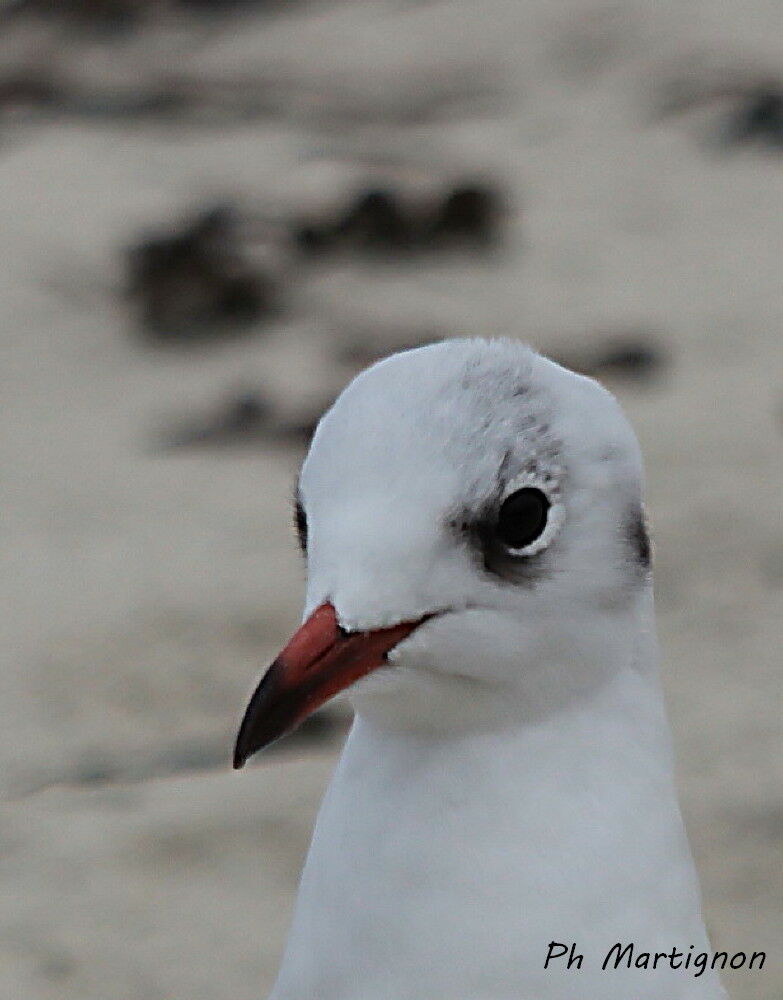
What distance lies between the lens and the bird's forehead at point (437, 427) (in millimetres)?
2250

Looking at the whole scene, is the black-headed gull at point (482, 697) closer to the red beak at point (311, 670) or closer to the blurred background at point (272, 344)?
the red beak at point (311, 670)

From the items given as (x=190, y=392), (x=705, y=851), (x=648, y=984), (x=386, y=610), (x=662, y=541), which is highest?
(x=190, y=392)

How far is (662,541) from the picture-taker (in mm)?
5211

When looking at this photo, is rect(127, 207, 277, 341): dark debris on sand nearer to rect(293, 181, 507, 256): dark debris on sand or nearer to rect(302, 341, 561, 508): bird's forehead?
rect(293, 181, 507, 256): dark debris on sand

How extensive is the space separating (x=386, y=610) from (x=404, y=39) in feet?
18.8

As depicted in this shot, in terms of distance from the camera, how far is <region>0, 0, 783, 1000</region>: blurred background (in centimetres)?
427

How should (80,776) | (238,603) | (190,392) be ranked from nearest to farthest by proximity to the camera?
(80,776) < (238,603) < (190,392)

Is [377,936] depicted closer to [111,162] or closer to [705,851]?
[705,851]

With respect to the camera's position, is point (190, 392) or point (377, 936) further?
point (190, 392)

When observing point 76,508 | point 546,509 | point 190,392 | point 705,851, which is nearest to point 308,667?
point 546,509

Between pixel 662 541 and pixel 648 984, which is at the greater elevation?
Result: pixel 662 541

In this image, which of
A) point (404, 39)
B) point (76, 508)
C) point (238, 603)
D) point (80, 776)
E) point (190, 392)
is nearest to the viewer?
point (80, 776)

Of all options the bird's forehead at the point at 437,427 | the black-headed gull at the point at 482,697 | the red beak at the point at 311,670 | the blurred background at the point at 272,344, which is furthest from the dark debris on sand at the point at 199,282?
the red beak at the point at 311,670

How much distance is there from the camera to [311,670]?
222cm
